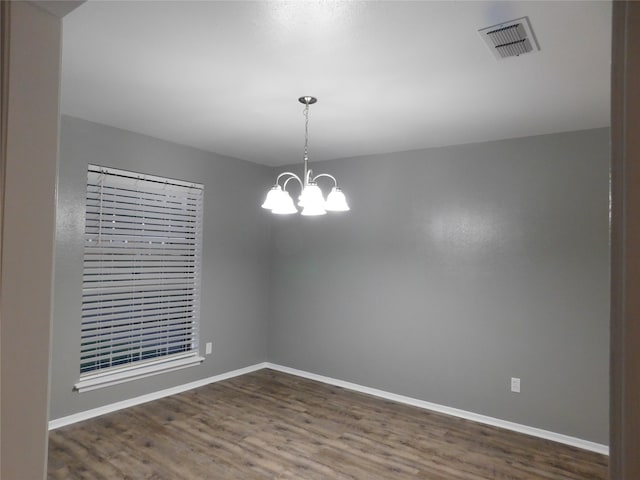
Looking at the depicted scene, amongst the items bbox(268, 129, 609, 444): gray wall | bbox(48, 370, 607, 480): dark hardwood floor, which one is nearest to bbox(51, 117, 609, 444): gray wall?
bbox(268, 129, 609, 444): gray wall

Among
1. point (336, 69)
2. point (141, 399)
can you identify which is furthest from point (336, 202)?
point (141, 399)

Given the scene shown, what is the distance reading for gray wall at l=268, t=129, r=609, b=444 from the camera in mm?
3361

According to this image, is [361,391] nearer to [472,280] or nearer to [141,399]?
[472,280]

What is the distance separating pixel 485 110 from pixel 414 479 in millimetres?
2697

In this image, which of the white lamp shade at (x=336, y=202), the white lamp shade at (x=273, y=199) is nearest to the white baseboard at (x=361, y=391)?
the white lamp shade at (x=336, y=202)

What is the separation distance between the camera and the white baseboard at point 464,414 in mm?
3309

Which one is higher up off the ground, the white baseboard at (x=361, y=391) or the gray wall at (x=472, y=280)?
the gray wall at (x=472, y=280)

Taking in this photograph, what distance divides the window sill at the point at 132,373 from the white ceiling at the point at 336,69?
229 centimetres

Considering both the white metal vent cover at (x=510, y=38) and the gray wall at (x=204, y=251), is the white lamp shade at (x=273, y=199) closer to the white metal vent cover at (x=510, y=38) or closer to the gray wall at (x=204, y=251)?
the white metal vent cover at (x=510, y=38)

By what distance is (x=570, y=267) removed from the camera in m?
3.40

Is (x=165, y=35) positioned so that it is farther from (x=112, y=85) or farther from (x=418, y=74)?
(x=418, y=74)

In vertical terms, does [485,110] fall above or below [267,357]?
above

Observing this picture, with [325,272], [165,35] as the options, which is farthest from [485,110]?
[325,272]

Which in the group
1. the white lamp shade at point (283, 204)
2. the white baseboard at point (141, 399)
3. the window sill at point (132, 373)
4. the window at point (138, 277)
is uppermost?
the white lamp shade at point (283, 204)
